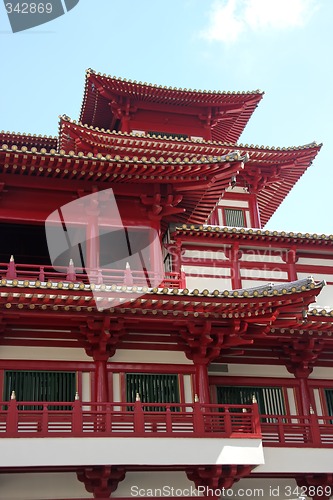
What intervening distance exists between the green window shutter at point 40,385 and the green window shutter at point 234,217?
468 inches

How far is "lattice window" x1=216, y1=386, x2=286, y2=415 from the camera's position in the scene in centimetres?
1830

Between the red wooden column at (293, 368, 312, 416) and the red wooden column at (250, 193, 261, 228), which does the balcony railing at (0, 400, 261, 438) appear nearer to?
the red wooden column at (293, 368, 312, 416)

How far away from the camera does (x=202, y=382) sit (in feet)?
57.0

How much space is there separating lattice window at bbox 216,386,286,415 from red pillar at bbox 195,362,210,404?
1.04 m

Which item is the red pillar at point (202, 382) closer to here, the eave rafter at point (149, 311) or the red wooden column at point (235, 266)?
the eave rafter at point (149, 311)

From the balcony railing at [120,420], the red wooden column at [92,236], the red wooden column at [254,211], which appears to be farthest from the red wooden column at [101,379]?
the red wooden column at [254,211]

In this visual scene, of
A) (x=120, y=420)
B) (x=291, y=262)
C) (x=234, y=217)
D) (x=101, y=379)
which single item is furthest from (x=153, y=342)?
(x=234, y=217)

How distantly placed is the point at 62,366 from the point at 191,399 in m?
3.59

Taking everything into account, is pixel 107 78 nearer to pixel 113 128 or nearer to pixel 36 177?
pixel 113 128

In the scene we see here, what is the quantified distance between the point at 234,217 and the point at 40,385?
42.0 feet

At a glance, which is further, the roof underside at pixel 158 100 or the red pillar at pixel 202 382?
the roof underside at pixel 158 100

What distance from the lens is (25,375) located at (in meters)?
→ 16.6

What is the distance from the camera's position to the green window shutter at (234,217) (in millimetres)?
26656

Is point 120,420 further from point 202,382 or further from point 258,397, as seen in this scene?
point 258,397
